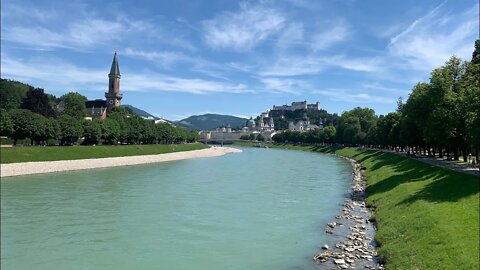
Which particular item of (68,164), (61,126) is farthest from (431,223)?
(61,126)

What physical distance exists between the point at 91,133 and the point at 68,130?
6.62 metres

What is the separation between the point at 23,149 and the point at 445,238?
5300 centimetres

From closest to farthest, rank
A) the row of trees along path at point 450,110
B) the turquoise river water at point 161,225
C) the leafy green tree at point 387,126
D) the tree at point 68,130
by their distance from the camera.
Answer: the turquoise river water at point 161,225 → the row of trees along path at point 450,110 → the tree at point 68,130 → the leafy green tree at point 387,126

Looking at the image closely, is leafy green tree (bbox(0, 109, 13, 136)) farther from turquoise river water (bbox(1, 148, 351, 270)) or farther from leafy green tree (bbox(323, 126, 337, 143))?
leafy green tree (bbox(323, 126, 337, 143))

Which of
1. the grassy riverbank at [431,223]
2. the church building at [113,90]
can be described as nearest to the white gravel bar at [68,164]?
the grassy riverbank at [431,223]

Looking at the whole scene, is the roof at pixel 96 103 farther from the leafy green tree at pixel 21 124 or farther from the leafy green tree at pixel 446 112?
the leafy green tree at pixel 446 112

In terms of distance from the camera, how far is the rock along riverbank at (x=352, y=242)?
17516mm

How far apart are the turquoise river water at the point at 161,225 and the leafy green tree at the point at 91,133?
38260 millimetres

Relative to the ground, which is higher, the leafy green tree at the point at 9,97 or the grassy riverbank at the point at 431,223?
the leafy green tree at the point at 9,97

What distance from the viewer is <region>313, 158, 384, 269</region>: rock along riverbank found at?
17.5 metres

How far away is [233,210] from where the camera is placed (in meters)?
29.0

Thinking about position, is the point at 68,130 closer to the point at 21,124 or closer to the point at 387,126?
the point at 21,124

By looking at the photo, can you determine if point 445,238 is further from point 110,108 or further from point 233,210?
point 110,108

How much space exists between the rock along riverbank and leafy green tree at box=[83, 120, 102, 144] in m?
60.1
